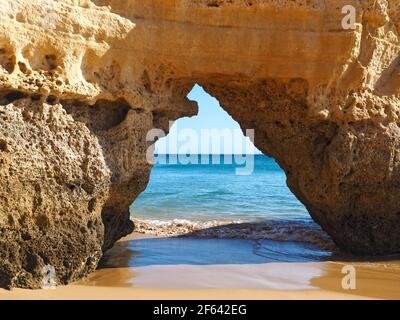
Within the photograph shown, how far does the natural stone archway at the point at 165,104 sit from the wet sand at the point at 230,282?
0.36 meters

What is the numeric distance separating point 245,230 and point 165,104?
4.35 m

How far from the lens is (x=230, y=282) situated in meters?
6.10

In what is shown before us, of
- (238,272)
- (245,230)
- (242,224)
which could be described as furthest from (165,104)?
(242,224)

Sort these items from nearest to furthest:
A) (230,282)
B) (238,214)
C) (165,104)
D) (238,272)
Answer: (230,282), (238,272), (165,104), (238,214)

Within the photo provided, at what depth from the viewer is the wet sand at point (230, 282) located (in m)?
5.47

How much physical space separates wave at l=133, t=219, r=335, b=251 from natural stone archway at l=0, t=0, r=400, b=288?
1609 mm

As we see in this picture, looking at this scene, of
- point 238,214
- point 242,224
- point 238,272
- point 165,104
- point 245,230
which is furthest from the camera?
point 238,214

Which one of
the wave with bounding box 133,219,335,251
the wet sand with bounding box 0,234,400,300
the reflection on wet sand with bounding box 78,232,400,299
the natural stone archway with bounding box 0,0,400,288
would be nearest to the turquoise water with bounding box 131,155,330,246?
the wave with bounding box 133,219,335,251

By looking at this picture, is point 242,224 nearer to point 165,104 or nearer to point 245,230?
point 245,230

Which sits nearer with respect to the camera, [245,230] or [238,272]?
[238,272]

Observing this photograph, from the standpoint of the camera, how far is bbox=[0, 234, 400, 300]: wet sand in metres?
5.47

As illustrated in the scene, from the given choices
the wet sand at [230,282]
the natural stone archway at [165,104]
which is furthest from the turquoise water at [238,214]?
the wet sand at [230,282]

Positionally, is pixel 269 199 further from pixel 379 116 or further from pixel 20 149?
pixel 20 149

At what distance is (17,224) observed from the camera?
17.8 ft
